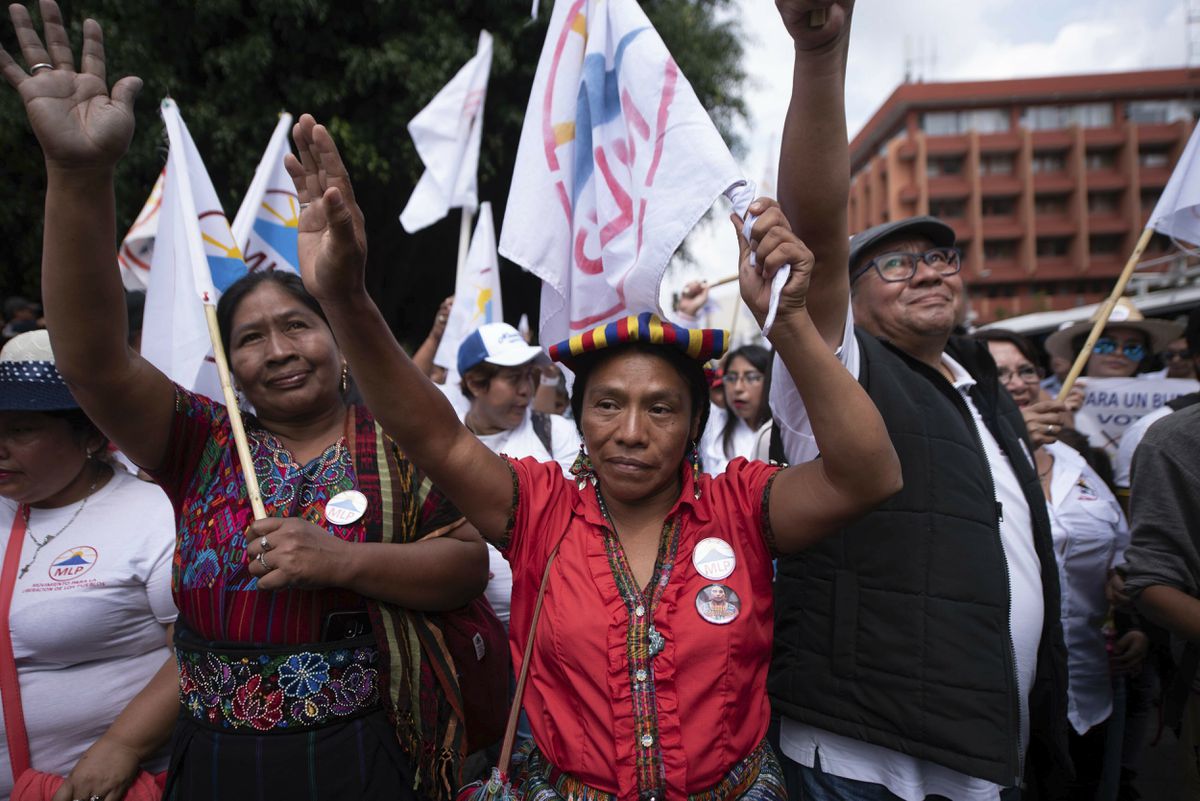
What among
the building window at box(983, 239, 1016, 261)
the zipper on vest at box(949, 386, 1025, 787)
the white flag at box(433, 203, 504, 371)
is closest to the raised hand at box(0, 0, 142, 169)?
the zipper on vest at box(949, 386, 1025, 787)

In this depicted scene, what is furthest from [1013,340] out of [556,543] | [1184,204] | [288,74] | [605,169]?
[288,74]

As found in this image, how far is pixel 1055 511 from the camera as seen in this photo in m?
3.03

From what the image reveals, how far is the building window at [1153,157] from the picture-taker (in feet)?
148

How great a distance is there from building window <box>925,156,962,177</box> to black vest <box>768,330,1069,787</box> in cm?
4892

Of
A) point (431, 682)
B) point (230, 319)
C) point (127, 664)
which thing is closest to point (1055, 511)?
point (431, 682)

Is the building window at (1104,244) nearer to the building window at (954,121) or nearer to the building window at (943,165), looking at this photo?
the building window at (954,121)

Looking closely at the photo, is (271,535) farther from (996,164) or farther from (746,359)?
(996,164)

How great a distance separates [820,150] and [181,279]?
6.56 ft

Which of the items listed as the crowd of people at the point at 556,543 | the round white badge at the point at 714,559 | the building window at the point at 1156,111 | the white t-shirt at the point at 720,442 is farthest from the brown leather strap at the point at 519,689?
the building window at the point at 1156,111

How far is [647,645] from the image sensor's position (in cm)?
165

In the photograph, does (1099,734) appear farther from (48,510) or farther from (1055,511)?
(48,510)

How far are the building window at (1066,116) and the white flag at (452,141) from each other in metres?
49.9

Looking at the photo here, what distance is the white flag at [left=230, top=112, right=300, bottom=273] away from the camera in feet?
11.0

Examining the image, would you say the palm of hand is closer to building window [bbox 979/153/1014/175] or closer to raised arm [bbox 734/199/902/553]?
raised arm [bbox 734/199/902/553]
